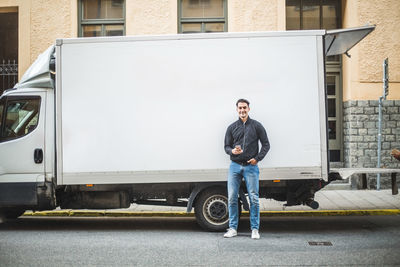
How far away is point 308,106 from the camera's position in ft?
22.7

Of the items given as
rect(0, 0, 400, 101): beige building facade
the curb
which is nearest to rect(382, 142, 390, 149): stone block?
rect(0, 0, 400, 101): beige building facade

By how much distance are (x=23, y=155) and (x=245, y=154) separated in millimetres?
3513

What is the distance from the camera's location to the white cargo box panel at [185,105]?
6941 mm

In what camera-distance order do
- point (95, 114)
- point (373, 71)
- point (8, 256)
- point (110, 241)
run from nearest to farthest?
point (8, 256)
point (110, 241)
point (95, 114)
point (373, 71)

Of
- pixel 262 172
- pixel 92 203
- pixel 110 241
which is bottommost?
pixel 110 241

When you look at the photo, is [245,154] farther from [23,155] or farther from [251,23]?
[251,23]

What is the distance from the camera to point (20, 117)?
726cm

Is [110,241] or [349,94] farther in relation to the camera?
[349,94]

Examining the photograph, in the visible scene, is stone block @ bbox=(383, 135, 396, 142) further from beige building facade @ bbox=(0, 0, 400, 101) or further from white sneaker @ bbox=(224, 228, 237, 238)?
white sneaker @ bbox=(224, 228, 237, 238)

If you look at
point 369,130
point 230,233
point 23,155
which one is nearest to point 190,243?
point 230,233

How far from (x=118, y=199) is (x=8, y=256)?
6.55 ft

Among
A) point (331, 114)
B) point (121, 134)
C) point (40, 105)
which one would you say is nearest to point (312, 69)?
point (121, 134)

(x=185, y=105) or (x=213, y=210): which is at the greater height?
(x=185, y=105)

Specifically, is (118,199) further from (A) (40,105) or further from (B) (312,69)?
(B) (312,69)
